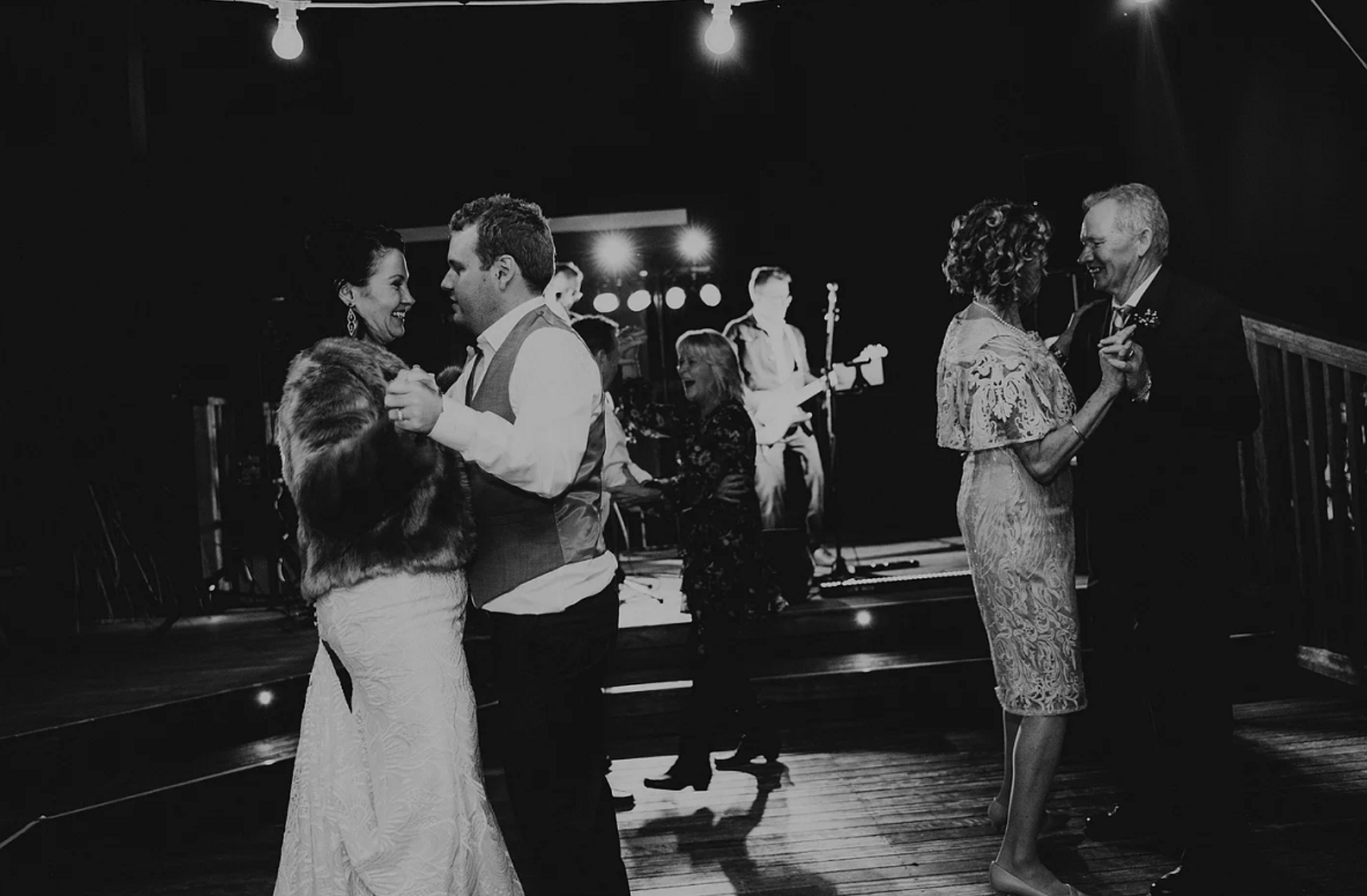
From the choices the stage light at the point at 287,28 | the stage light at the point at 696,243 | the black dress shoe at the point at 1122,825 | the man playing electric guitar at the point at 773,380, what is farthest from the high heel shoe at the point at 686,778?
the stage light at the point at 696,243

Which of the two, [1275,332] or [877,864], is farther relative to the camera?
[1275,332]

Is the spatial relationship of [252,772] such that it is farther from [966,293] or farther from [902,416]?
[902,416]

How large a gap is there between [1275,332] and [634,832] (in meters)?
3.56

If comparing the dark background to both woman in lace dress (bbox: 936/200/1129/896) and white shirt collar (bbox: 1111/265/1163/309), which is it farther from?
white shirt collar (bbox: 1111/265/1163/309)

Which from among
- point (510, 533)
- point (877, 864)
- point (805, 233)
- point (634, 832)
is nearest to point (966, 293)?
point (510, 533)

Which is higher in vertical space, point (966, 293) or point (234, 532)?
point (966, 293)

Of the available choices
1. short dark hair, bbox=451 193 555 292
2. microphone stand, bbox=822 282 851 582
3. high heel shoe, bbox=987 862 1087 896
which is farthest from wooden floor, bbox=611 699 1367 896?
short dark hair, bbox=451 193 555 292

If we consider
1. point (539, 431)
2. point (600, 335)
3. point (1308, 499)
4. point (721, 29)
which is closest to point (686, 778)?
point (600, 335)

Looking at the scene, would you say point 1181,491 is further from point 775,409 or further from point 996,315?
point 775,409

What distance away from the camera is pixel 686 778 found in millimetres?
4145

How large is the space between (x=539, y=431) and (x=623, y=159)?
7362mm

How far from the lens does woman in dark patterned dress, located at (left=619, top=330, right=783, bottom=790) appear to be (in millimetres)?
4180

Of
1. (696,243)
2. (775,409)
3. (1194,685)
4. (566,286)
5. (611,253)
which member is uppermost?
(611,253)

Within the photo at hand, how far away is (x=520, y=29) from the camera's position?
8664 millimetres
